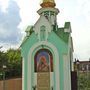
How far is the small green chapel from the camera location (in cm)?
2725

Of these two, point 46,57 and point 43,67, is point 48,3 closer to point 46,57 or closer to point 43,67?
point 46,57

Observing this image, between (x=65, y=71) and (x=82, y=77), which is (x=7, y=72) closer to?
(x=82, y=77)

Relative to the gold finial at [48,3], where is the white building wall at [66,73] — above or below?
below

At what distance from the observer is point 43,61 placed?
1094 inches

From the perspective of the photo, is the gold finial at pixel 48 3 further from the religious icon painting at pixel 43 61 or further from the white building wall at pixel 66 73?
the white building wall at pixel 66 73

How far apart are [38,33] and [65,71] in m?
4.42

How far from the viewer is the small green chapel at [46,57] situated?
1073 inches

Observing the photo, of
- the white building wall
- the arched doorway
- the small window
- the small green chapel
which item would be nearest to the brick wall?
the small green chapel

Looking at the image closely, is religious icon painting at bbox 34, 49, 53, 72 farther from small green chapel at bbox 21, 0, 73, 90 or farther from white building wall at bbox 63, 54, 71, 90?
white building wall at bbox 63, 54, 71, 90

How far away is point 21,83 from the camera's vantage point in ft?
100

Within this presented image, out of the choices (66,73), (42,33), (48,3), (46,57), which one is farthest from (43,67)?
(48,3)

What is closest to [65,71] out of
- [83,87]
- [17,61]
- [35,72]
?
[35,72]

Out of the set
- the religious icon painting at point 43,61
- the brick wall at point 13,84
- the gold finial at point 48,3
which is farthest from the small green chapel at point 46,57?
the brick wall at point 13,84

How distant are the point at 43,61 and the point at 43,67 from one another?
1.82 feet
